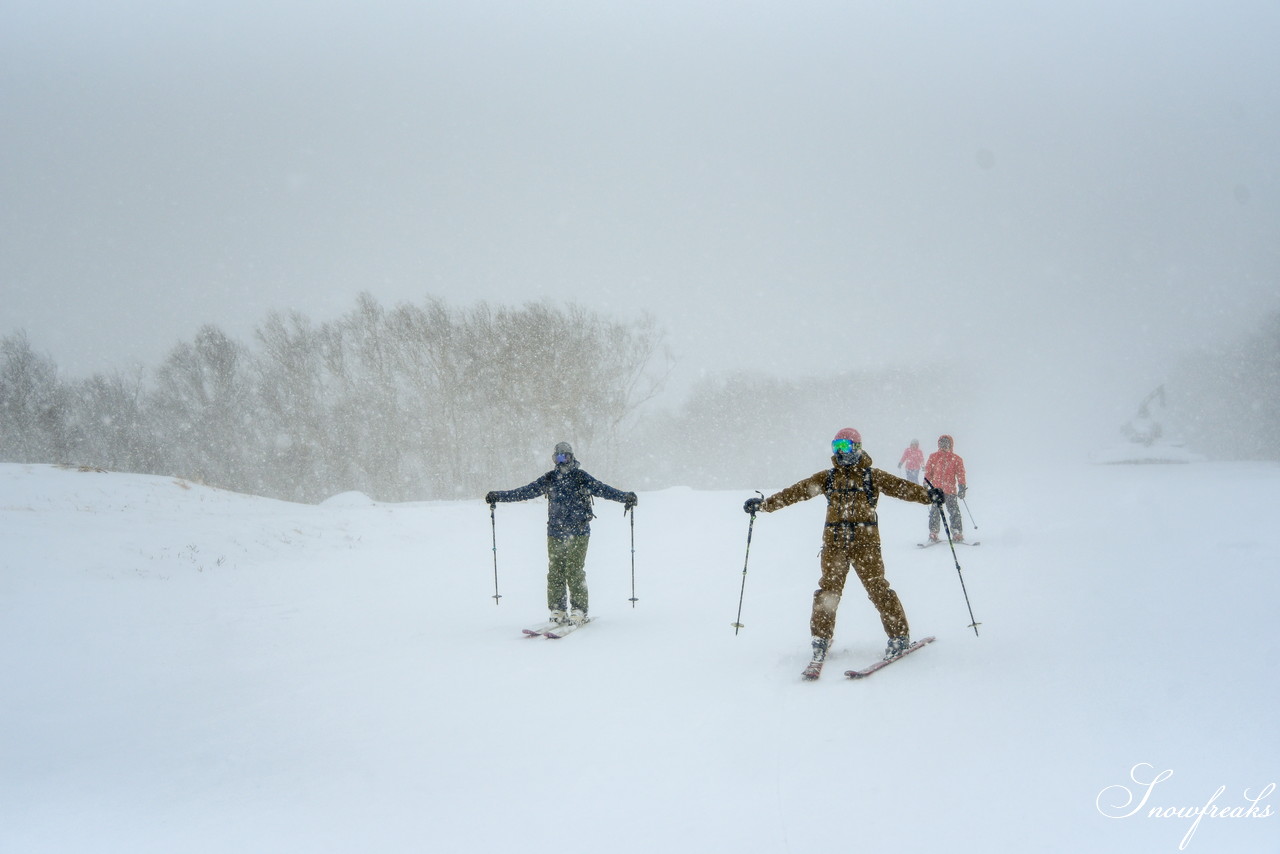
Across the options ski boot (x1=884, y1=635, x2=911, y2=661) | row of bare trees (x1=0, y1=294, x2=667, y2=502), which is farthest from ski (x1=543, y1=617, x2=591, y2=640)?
row of bare trees (x1=0, y1=294, x2=667, y2=502)

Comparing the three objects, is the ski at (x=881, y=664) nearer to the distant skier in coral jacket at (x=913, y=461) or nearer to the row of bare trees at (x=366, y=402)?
the distant skier in coral jacket at (x=913, y=461)

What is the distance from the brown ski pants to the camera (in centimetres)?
601

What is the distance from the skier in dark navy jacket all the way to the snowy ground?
1.89ft

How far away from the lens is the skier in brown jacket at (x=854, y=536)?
6.02m

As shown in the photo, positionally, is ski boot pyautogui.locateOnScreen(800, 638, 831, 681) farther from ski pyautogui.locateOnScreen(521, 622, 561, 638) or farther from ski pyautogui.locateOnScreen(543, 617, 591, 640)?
ski pyautogui.locateOnScreen(521, 622, 561, 638)

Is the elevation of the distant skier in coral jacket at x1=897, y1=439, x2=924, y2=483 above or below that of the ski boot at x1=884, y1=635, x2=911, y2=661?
above

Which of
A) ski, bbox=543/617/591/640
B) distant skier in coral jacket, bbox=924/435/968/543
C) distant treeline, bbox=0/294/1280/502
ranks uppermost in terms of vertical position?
distant treeline, bbox=0/294/1280/502

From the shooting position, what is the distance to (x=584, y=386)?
36.8 meters

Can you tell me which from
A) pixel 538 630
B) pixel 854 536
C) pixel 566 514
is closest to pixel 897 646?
pixel 854 536

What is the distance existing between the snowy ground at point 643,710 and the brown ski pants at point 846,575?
1.47ft

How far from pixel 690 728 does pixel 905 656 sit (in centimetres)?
239

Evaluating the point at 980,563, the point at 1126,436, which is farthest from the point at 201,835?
the point at 1126,436

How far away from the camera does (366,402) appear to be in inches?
1593

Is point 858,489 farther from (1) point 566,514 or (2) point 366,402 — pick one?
(2) point 366,402
